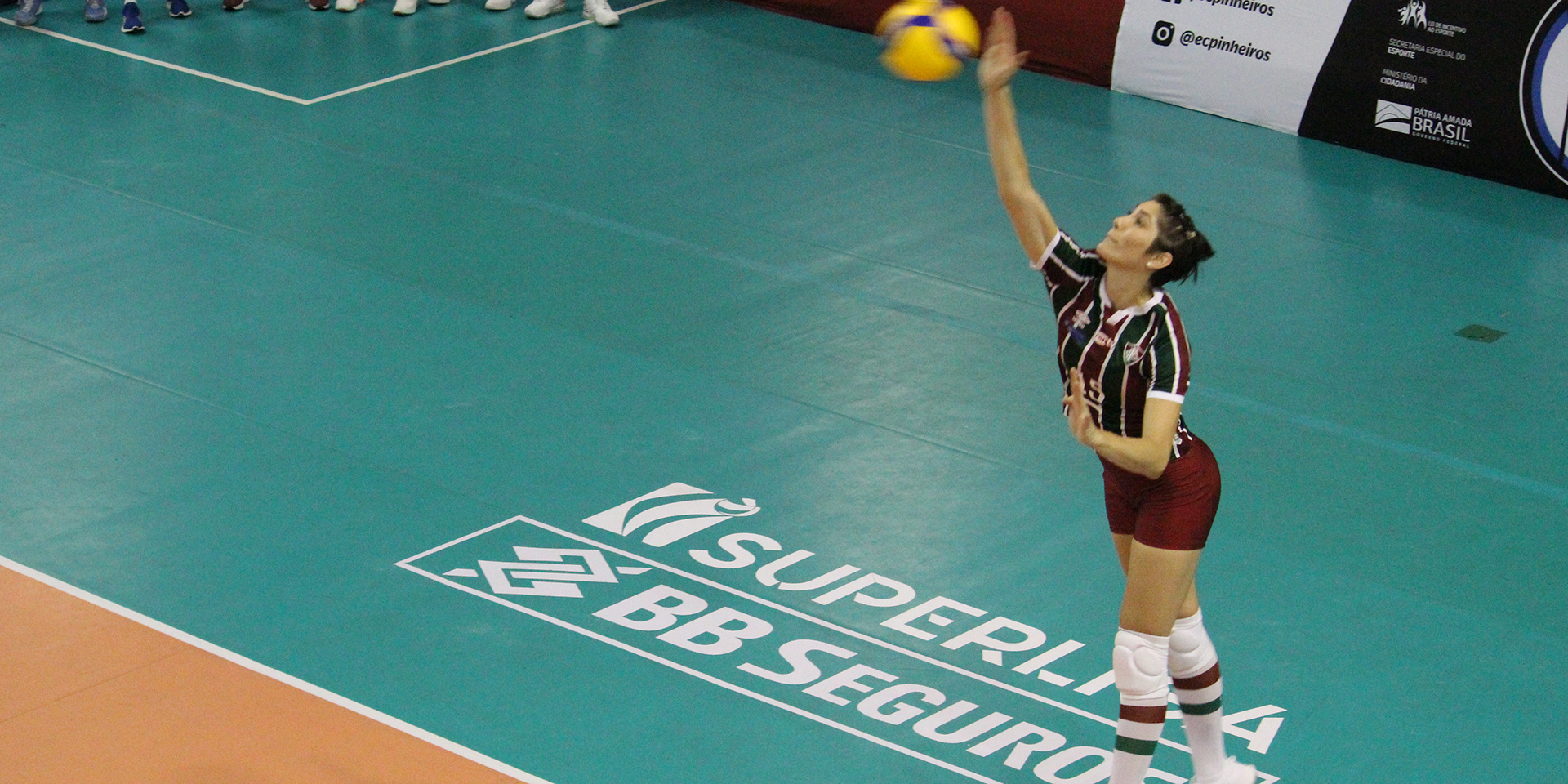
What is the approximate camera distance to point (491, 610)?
7.36m

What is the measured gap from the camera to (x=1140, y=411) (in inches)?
231

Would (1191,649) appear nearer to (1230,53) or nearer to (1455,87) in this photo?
(1455,87)

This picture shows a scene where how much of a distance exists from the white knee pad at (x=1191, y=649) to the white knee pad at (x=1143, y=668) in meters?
0.13

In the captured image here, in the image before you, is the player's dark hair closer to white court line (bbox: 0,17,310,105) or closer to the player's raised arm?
the player's raised arm

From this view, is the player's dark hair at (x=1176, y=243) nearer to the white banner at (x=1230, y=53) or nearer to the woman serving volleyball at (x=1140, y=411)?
the woman serving volleyball at (x=1140, y=411)

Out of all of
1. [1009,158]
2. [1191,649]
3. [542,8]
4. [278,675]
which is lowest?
[278,675]

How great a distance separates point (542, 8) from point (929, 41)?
8.91 metres

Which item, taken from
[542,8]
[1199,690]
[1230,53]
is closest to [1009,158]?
[1199,690]

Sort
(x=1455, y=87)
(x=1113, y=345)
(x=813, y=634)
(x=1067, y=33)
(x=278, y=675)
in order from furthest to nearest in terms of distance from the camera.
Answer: (x=1067, y=33), (x=1455, y=87), (x=813, y=634), (x=278, y=675), (x=1113, y=345)

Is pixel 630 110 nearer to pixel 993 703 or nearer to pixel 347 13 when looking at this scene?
pixel 347 13

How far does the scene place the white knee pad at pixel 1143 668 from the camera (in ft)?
19.5

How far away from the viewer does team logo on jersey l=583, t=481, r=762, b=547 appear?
314 inches

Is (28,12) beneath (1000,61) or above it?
beneath

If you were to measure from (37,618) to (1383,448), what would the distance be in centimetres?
612
